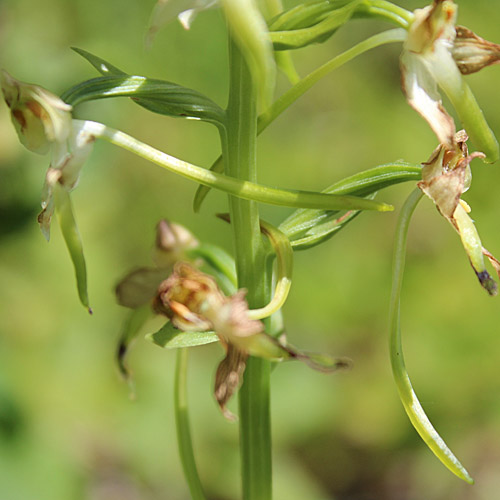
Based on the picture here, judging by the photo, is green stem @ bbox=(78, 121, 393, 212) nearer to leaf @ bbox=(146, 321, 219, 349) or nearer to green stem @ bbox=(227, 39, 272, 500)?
green stem @ bbox=(227, 39, 272, 500)

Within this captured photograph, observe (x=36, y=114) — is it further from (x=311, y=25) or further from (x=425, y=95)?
(x=425, y=95)

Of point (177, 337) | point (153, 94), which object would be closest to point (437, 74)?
point (153, 94)

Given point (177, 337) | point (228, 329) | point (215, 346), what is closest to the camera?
point (228, 329)

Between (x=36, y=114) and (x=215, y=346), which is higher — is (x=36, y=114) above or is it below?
above

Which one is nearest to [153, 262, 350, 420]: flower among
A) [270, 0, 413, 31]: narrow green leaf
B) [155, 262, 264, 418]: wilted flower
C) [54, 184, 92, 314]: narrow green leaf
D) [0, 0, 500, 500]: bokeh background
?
[155, 262, 264, 418]: wilted flower

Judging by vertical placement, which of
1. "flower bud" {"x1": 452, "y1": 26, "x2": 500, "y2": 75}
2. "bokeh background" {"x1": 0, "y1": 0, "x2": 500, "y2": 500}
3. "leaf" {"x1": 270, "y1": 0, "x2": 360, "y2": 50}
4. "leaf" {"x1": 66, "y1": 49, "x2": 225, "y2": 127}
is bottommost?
"bokeh background" {"x1": 0, "y1": 0, "x2": 500, "y2": 500}

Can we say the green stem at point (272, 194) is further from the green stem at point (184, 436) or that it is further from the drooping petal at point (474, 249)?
the green stem at point (184, 436)
